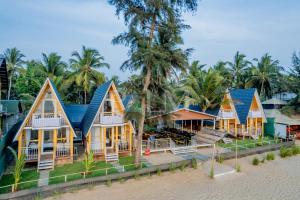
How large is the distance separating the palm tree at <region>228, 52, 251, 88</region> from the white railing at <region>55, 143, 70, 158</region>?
113ft

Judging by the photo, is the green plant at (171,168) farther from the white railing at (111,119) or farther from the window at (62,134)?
the window at (62,134)

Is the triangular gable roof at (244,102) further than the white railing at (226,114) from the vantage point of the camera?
Yes

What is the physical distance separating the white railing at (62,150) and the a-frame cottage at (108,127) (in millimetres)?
1335

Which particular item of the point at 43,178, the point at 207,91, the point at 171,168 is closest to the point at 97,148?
the point at 43,178

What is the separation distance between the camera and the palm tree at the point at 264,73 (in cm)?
3708

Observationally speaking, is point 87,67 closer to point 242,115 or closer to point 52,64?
point 52,64

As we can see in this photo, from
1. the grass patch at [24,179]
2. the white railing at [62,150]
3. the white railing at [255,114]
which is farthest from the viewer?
the white railing at [255,114]

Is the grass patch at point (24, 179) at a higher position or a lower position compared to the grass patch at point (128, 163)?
lower

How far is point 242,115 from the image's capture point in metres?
25.0

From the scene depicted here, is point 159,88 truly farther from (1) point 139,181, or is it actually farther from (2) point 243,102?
(2) point 243,102

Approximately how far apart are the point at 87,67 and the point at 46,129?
58.4 ft

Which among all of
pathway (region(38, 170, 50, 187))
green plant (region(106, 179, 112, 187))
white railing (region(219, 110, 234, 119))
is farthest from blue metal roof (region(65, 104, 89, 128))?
white railing (region(219, 110, 234, 119))

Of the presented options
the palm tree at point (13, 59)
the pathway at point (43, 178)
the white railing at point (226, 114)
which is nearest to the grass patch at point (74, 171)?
the pathway at point (43, 178)

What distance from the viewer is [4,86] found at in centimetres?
1809
